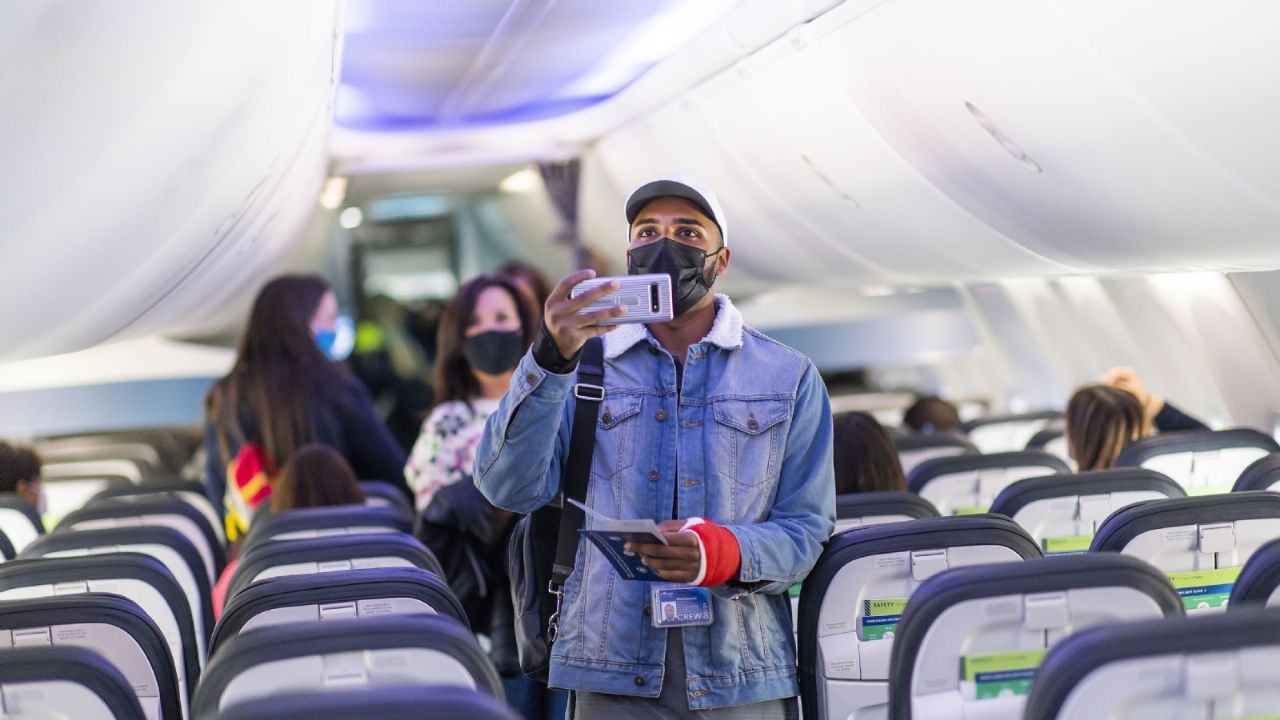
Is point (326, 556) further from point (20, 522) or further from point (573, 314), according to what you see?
point (20, 522)

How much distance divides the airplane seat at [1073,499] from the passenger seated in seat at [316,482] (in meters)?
2.18

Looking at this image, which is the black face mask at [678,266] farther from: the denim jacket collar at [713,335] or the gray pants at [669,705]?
the gray pants at [669,705]

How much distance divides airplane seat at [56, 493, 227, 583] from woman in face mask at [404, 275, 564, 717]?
96 cm

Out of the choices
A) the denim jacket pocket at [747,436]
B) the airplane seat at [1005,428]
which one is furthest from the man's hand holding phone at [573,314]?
the airplane seat at [1005,428]

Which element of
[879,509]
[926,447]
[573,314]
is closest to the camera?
[573,314]

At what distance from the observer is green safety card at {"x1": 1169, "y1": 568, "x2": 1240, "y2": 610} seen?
330 centimetres

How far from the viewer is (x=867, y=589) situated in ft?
10.6

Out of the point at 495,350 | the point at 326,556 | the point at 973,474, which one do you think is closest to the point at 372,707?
the point at 326,556

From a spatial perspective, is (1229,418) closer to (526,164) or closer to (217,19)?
(217,19)

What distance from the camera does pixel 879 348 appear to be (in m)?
14.6

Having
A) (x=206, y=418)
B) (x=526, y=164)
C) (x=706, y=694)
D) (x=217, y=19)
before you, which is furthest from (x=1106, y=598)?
(x=526, y=164)

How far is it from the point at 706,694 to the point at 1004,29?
2.43 m

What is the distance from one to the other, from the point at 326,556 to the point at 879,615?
1.36 metres

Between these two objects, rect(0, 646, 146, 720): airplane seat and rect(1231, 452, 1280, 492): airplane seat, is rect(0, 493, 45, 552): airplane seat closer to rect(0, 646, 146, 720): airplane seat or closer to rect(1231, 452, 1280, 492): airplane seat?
rect(0, 646, 146, 720): airplane seat
